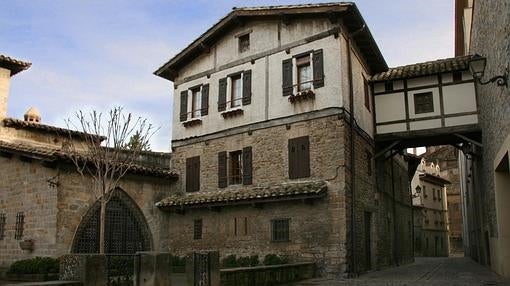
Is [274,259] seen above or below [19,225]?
below

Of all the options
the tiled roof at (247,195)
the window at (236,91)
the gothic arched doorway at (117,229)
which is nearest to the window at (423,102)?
the tiled roof at (247,195)

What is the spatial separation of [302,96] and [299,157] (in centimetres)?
209

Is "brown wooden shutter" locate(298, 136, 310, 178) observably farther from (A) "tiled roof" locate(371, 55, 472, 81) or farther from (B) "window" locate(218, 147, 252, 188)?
(A) "tiled roof" locate(371, 55, 472, 81)

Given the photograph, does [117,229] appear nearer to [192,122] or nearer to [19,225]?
[19,225]

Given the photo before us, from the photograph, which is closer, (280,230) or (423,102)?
(280,230)

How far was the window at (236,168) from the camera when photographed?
59.1 feet

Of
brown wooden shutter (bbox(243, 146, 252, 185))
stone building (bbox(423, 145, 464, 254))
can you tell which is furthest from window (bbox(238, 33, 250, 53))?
stone building (bbox(423, 145, 464, 254))

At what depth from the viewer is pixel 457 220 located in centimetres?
4725

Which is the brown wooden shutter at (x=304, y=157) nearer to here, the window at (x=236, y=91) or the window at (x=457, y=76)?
the window at (x=236, y=91)

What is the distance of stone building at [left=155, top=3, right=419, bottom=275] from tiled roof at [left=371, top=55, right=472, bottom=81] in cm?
69

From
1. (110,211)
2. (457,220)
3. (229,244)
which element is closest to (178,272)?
(229,244)

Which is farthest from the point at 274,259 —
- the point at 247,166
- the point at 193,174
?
the point at 193,174

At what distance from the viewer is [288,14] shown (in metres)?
17.2

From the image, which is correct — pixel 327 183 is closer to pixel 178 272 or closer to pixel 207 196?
pixel 207 196
